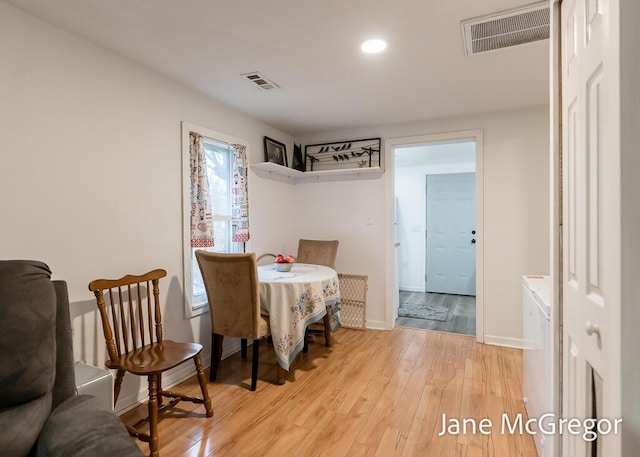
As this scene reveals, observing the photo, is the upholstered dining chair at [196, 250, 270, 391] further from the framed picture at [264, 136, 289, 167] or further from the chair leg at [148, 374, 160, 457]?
the framed picture at [264, 136, 289, 167]

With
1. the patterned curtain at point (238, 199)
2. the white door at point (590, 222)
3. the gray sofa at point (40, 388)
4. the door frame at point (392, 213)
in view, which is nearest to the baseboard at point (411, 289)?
the door frame at point (392, 213)

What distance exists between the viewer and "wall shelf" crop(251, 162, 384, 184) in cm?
360

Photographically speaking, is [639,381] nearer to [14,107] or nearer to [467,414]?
[467,414]

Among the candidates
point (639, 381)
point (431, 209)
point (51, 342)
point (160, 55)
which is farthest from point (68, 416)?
point (431, 209)

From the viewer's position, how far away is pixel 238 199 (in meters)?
3.18

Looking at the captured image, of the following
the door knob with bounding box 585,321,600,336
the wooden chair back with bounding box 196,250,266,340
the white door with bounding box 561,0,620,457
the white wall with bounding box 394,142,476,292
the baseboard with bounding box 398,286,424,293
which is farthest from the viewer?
the baseboard with bounding box 398,286,424,293

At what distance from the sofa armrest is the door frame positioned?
10.3 feet

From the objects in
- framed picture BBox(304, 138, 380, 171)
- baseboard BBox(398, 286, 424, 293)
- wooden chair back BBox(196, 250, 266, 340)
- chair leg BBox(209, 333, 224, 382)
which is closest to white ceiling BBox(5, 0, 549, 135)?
framed picture BBox(304, 138, 380, 171)

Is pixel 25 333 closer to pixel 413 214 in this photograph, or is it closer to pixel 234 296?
pixel 234 296

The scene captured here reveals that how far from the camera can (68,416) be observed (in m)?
1.03

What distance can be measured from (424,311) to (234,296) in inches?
122

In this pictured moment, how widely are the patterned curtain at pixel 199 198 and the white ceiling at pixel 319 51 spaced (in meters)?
0.50

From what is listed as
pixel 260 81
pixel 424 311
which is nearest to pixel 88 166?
pixel 260 81

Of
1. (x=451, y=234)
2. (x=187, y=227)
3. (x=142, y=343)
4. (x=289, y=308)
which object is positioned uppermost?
(x=187, y=227)
